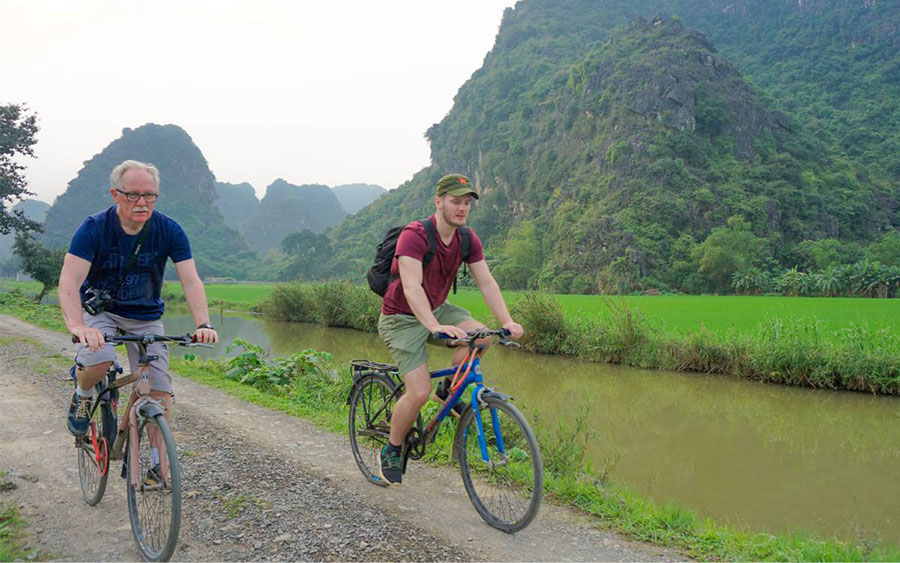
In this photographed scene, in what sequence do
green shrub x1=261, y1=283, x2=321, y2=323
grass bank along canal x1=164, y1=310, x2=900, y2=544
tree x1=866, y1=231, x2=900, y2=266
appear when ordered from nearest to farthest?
grass bank along canal x1=164, y1=310, x2=900, y2=544
green shrub x1=261, y1=283, x2=321, y2=323
tree x1=866, y1=231, x2=900, y2=266

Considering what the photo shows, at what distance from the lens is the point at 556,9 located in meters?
122

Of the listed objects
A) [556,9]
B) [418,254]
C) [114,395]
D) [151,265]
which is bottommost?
[114,395]

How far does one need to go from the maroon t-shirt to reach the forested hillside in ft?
129

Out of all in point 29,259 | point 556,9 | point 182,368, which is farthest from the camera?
point 556,9

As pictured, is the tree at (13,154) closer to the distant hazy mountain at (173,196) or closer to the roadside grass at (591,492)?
the roadside grass at (591,492)

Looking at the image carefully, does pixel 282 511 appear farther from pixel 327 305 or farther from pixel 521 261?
pixel 521 261

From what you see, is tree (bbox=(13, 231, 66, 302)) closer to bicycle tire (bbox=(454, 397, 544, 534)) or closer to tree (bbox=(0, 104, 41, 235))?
tree (bbox=(0, 104, 41, 235))

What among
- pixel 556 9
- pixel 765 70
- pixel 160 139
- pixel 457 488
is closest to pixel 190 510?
pixel 457 488

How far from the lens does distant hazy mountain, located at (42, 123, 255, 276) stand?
111m

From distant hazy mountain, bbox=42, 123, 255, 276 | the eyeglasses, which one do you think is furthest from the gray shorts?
distant hazy mountain, bbox=42, 123, 255, 276

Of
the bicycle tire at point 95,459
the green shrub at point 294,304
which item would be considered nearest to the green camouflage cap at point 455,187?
the bicycle tire at point 95,459

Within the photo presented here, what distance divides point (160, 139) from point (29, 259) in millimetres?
123810

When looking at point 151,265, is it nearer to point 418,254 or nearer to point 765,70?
point 418,254

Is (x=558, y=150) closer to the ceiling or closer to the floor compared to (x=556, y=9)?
closer to the floor
